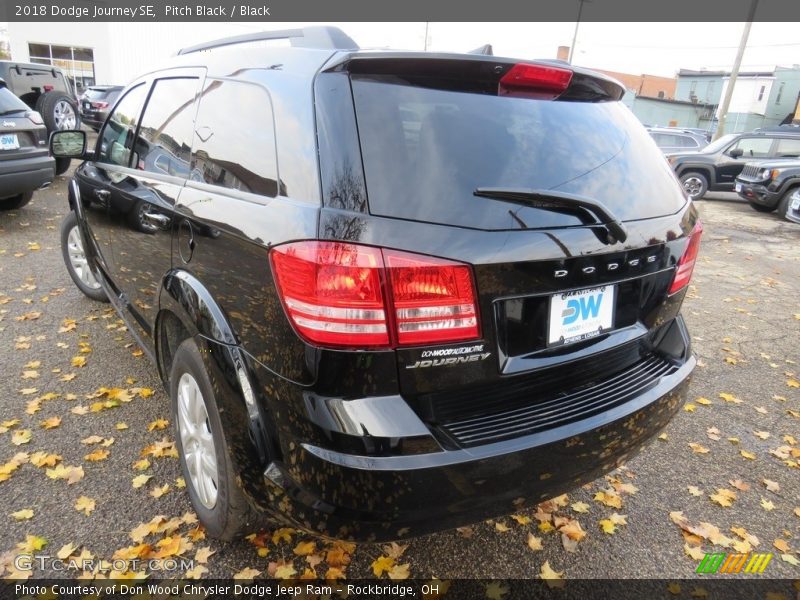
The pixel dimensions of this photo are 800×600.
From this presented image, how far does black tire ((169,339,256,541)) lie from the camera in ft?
6.08

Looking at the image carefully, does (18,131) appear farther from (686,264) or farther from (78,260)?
(686,264)

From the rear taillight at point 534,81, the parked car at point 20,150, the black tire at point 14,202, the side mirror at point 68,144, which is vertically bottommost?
the black tire at point 14,202

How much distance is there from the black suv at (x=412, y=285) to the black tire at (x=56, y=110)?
9.65 meters

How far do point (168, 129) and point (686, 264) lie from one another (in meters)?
→ 2.39

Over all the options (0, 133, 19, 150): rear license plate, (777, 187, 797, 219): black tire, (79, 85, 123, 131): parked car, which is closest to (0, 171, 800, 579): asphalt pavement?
(0, 133, 19, 150): rear license plate

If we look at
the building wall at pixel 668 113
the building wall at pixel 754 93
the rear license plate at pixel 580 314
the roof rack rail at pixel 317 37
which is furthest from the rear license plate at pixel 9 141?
the building wall at pixel 754 93

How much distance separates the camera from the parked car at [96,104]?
1577 cm

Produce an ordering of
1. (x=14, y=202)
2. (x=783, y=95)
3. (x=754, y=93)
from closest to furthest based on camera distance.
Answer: (x=14, y=202), (x=783, y=95), (x=754, y=93)

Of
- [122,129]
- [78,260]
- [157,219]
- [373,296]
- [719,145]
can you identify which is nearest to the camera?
[373,296]

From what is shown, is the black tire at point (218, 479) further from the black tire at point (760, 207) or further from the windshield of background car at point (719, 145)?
the windshield of background car at point (719, 145)

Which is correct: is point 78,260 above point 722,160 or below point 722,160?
below

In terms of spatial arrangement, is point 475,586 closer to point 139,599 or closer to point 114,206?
point 139,599

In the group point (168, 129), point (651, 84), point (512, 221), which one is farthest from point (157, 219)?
point (651, 84)

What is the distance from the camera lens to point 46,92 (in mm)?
10375
